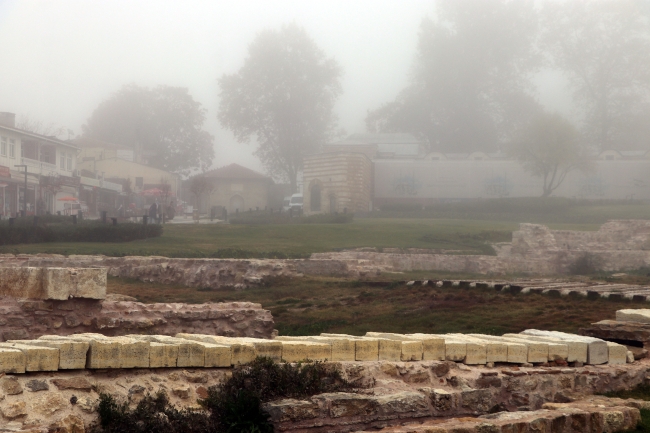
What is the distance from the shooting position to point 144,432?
5.36 metres

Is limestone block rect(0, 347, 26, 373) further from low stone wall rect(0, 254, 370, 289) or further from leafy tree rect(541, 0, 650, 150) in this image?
leafy tree rect(541, 0, 650, 150)

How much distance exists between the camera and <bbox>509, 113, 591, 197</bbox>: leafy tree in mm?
51844

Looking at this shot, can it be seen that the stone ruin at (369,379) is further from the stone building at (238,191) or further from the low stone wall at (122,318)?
the stone building at (238,191)

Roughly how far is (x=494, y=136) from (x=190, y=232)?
48389mm

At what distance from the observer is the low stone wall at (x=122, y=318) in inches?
333

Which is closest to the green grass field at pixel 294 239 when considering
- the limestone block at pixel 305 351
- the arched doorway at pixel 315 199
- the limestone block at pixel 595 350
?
the arched doorway at pixel 315 199

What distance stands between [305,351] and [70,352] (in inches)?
71.3

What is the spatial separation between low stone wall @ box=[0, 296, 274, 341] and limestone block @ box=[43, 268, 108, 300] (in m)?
0.10

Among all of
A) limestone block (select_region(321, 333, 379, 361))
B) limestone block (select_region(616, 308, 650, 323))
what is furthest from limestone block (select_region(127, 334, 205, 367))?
limestone block (select_region(616, 308, 650, 323))

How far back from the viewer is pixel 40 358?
209 inches

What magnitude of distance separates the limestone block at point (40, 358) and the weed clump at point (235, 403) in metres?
0.41

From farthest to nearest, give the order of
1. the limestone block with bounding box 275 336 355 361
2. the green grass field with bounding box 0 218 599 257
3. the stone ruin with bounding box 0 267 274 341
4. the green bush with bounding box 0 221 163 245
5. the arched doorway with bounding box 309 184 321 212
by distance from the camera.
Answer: the arched doorway with bounding box 309 184 321 212
the green bush with bounding box 0 221 163 245
the green grass field with bounding box 0 218 599 257
the stone ruin with bounding box 0 267 274 341
the limestone block with bounding box 275 336 355 361

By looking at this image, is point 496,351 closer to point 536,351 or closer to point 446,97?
point 536,351

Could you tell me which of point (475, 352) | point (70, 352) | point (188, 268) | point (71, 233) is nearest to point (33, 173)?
point (71, 233)
